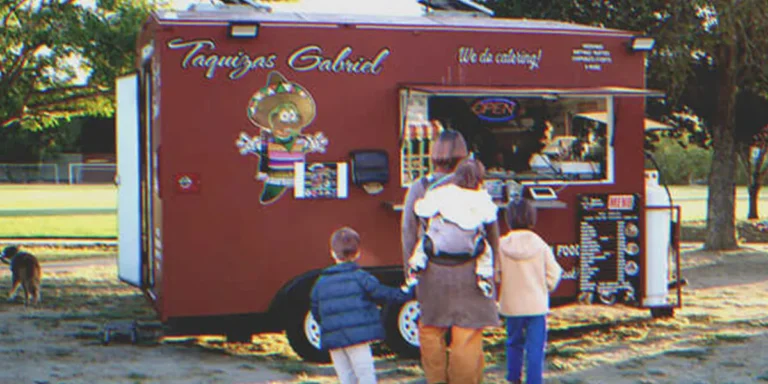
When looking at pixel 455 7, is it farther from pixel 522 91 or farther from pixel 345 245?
pixel 345 245

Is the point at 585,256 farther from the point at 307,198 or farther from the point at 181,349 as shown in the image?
the point at 181,349

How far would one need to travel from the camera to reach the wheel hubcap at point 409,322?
27.4 ft

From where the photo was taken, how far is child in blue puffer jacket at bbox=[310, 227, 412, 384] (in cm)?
620

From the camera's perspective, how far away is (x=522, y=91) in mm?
8656

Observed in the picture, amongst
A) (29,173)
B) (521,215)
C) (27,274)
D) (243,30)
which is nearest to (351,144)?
(243,30)

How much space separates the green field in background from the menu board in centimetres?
1697

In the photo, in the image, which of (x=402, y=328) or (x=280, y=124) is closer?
(x=280, y=124)

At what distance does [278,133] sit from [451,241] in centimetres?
271

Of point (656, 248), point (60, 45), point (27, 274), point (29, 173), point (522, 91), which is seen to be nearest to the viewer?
point (522, 91)

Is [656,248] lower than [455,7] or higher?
lower

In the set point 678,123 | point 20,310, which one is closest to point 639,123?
point 20,310

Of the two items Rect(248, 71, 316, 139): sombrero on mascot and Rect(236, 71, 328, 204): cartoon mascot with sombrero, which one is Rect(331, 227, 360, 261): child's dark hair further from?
Rect(248, 71, 316, 139): sombrero on mascot

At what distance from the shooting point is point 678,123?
921 inches

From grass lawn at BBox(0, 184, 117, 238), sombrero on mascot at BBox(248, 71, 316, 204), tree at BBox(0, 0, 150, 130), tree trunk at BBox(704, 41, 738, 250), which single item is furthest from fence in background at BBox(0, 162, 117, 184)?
sombrero on mascot at BBox(248, 71, 316, 204)
